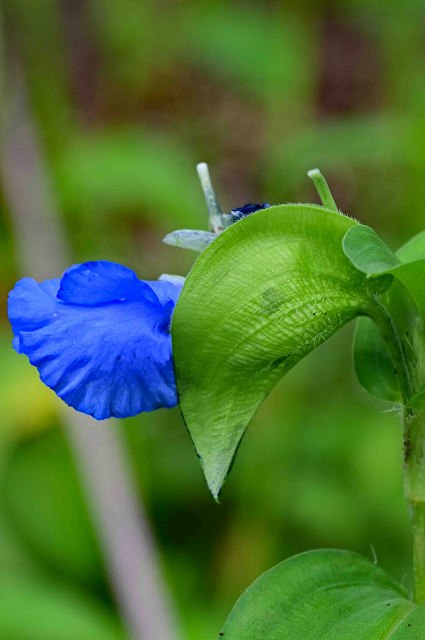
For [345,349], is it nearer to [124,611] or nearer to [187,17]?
[124,611]

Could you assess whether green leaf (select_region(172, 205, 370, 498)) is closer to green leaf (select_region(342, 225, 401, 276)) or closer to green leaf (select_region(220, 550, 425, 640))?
green leaf (select_region(342, 225, 401, 276))

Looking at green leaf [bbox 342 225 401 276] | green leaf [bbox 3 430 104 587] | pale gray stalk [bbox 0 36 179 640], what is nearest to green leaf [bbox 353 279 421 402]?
green leaf [bbox 342 225 401 276]

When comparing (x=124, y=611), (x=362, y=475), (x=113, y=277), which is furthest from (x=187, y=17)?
(x=113, y=277)

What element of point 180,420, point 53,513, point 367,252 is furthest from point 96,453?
Result: point 367,252

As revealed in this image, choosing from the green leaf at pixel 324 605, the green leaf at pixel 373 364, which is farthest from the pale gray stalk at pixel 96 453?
the green leaf at pixel 373 364

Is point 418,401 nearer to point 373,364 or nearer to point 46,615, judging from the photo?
point 373,364

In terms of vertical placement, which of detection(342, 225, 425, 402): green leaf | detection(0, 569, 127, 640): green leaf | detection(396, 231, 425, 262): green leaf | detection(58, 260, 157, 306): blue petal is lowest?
detection(0, 569, 127, 640): green leaf
